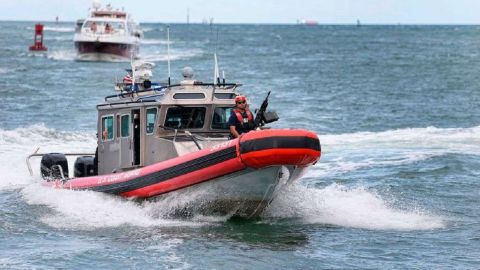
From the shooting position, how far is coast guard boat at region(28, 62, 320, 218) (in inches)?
607

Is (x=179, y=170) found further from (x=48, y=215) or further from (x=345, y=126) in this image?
(x=345, y=126)

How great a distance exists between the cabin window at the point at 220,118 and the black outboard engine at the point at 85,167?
3314 mm

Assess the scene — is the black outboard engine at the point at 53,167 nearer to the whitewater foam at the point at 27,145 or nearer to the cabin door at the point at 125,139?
the whitewater foam at the point at 27,145

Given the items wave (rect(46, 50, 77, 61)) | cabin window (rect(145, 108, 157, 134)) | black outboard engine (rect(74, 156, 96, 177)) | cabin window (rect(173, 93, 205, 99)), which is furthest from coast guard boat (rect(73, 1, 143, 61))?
cabin window (rect(173, 93, 205, 99))

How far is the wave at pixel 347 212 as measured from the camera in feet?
56.4

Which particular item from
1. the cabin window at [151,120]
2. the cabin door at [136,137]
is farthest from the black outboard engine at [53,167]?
the cabin window at [151,120]

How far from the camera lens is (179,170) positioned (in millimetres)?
16188

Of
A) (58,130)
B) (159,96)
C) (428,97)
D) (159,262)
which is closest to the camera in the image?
(159,262)

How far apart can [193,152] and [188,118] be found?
4.29 ft

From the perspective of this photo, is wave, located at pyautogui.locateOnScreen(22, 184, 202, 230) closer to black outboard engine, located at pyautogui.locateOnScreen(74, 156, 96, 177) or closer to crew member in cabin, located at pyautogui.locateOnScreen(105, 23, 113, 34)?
black outboard engine, located at pyautogui.locateOnScreen(74, 156, 96, 177)

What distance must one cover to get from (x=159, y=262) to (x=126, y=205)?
2.96 meters

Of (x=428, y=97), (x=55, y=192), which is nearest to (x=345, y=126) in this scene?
(x=428, y=97)

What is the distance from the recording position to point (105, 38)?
7662cm

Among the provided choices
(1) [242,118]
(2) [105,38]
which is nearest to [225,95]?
(1) [242,118]
